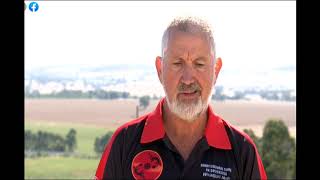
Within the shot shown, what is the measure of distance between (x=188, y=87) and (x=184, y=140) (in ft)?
1.23

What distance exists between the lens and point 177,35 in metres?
3.26

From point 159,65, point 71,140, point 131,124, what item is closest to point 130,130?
point 131,124

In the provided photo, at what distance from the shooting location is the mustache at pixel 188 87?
10.6 ft

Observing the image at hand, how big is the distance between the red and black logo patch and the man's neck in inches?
6.9

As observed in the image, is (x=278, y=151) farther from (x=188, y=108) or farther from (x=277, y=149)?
(x=188, y=108)

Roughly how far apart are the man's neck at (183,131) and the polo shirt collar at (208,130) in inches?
2.1

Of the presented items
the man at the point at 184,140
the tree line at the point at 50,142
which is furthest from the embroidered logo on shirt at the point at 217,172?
the tree line at the point at 50,142

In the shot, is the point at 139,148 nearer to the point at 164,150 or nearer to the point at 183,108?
the point at 164,150

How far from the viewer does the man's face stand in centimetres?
321
